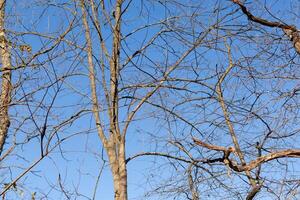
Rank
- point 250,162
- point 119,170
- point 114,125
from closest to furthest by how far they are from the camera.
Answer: point 250,162 < point 119,170 < point 114,125

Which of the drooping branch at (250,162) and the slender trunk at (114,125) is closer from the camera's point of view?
the drooping branch at (250,162)

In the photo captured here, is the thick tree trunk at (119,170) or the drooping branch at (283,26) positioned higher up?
the drooping branch at (283,26)

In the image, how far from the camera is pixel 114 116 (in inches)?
199

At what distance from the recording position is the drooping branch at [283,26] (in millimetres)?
5020

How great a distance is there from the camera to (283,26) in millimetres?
5055

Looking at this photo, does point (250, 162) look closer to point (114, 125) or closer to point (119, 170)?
point (119, 170)

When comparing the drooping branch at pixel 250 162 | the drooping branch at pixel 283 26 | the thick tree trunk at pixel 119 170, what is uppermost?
the drooping branch at pixel 283 26

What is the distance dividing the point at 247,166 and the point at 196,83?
209 centimetres

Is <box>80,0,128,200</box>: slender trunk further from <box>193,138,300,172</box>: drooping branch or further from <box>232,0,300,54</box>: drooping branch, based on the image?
<box>232,0,300,54</box>: drooping branch

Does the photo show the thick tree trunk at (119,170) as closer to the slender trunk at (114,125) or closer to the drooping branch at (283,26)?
the slender trunk at (114,125)

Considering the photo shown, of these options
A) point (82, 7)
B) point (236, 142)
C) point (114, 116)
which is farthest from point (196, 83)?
point (82, 7)

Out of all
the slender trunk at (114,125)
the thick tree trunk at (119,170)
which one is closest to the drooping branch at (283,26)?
the slender trunk at (114,125)

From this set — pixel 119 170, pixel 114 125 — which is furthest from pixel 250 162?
pixel 114 125

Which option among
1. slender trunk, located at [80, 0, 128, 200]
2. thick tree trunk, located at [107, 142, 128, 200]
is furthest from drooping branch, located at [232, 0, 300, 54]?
thick tree trunk, located at [107, 142, 128, 200]
